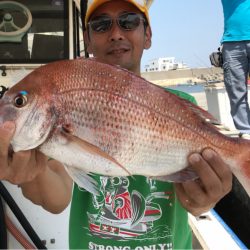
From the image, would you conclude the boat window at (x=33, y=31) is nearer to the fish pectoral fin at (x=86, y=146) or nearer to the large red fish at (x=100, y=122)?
the large red fish at (x=100, y=122)

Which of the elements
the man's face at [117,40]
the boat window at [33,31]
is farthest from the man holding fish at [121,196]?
the boat window at [33,31]

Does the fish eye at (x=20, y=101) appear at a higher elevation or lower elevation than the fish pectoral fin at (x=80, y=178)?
higher

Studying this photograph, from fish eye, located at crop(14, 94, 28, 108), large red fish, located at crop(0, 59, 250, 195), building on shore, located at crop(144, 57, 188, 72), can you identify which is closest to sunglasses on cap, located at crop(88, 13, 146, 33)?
large red fish, located at crop(0, 59, 250, 195)

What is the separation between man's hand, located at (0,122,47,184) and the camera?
1235 millimetres

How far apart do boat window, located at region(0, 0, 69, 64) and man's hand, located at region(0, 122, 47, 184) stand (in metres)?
2.04

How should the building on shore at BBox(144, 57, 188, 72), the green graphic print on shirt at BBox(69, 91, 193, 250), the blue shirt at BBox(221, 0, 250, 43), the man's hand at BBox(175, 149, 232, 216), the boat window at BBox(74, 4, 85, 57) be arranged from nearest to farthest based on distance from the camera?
the man's hand at BBox(175, 149, 232, 216) < the green graphic print on shirt at BBox(69, 91, 193, 250) < the boat window at BBox(74, 4, 85, 57) < the blue shirt at BBox(221, 0, 250, 43) < the building on shore at BBox(144, 57, 188, 72)

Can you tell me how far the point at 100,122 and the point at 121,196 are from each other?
0.57 meters

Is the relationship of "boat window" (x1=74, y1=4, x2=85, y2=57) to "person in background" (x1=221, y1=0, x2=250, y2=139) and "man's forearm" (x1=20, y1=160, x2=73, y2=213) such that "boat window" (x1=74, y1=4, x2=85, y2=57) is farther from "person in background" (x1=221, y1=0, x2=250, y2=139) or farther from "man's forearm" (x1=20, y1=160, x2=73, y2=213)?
"man's forearm" (x1=20, y1=160, x2=73, y2=213)

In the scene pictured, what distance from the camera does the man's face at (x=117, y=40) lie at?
1.77 m

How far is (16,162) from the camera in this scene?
1.32 m

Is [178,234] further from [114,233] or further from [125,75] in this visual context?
[125,75]

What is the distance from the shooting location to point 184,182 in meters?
1.40

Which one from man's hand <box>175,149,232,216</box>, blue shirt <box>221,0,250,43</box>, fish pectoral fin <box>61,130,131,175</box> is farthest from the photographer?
blue shirt <box>221,0,250,43</box>

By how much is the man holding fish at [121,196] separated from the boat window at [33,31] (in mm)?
1493
